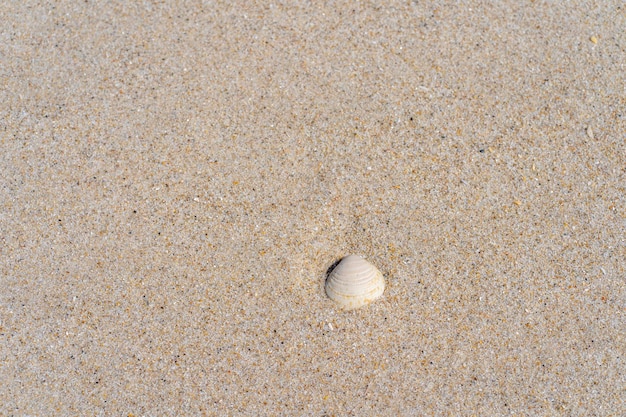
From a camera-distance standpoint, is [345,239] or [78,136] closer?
[345,239]

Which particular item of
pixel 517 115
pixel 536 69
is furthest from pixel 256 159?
pixel 536 69

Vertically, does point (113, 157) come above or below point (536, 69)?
below

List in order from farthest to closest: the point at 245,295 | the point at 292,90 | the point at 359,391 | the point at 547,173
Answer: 1. the point at 292,90
2. the point at 547,173
3. the point at 245,295
4. the point at 359,391

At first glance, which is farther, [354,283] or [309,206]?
[309,206]

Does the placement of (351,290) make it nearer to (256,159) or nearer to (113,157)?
(256,159)
